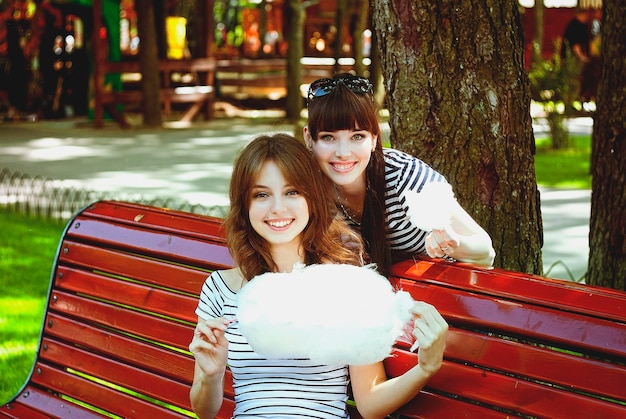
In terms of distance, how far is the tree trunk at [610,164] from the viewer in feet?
15.5

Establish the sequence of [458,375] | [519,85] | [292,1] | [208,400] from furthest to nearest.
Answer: [292,1] → [519,85] → [208,400] → [458,375]

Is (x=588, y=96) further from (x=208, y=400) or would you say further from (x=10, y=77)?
(x=208, y=400)

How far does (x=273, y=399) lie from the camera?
2697 mm

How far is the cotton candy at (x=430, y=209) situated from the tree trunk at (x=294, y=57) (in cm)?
1436

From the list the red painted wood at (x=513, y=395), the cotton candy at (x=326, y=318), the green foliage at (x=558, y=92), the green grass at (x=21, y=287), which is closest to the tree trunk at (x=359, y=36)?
the green foliage at (x=558, y=92)

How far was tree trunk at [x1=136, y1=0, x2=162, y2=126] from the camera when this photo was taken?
1631cm

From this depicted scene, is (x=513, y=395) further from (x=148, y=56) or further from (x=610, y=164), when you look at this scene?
(x=148, y=56)

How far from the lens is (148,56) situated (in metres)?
16.5

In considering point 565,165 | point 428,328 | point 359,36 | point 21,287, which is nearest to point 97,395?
point 428,328

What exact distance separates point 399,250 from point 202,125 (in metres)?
15.2

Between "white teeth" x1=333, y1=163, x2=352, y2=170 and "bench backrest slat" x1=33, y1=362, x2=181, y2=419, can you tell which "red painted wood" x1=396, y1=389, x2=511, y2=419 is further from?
"bench backrest slat" x1=33, y1=362, x2=181, y2=419

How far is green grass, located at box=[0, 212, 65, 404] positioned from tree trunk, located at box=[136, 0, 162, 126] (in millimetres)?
7603

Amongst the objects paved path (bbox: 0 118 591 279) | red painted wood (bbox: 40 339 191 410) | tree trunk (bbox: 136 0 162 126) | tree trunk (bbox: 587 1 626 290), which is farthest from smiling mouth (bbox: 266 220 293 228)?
tree trunk (bbox: 136 0 162 126)

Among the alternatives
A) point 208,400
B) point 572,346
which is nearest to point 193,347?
point 208,400
